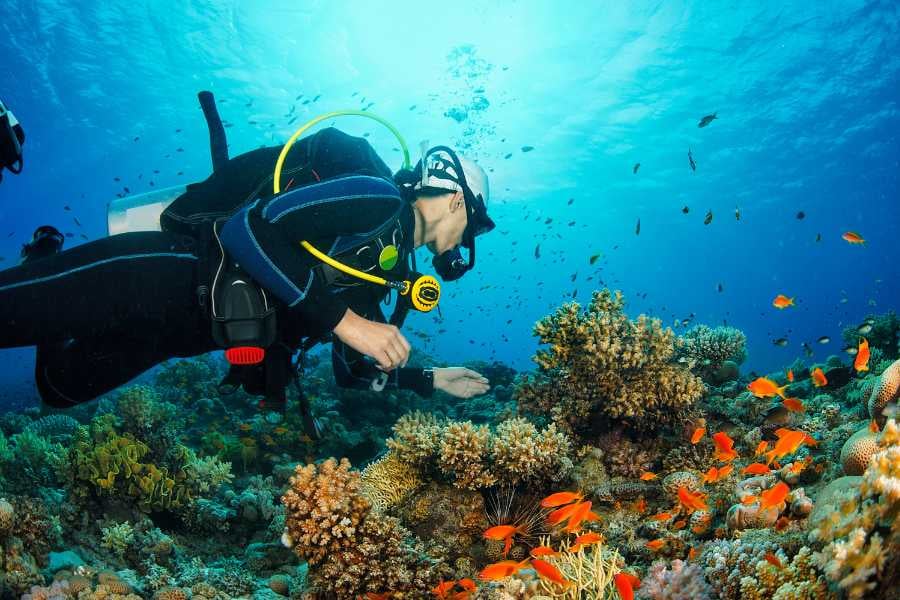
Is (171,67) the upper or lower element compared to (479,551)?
upper

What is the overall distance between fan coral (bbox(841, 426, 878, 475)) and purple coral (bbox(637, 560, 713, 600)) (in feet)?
5.19

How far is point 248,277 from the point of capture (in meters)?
3.54

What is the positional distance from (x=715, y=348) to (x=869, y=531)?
645cm

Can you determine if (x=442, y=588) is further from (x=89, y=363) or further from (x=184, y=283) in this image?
(x=89, y=363)

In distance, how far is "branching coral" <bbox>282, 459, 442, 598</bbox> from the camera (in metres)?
3.28

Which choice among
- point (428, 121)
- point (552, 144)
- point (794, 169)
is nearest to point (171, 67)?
point (428, 121)

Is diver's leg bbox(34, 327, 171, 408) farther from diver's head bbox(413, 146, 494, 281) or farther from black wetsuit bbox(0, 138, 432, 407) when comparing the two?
diver's head bbox(413, 146, 494, 281)

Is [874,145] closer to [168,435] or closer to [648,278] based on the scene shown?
[168,435]

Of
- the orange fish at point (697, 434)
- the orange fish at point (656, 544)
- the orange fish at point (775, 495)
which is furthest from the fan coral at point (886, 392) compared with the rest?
the orange fish at point (656, 544)

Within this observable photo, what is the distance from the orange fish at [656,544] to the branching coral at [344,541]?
1.75 meters

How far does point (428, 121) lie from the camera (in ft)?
107

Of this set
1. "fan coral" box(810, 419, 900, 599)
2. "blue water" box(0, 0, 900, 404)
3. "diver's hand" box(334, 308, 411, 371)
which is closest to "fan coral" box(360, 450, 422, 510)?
"diver's hand" box(334, 308, 411, 371)

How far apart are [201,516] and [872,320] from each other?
42.5ft

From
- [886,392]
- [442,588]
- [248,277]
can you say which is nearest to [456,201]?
[248,277]
